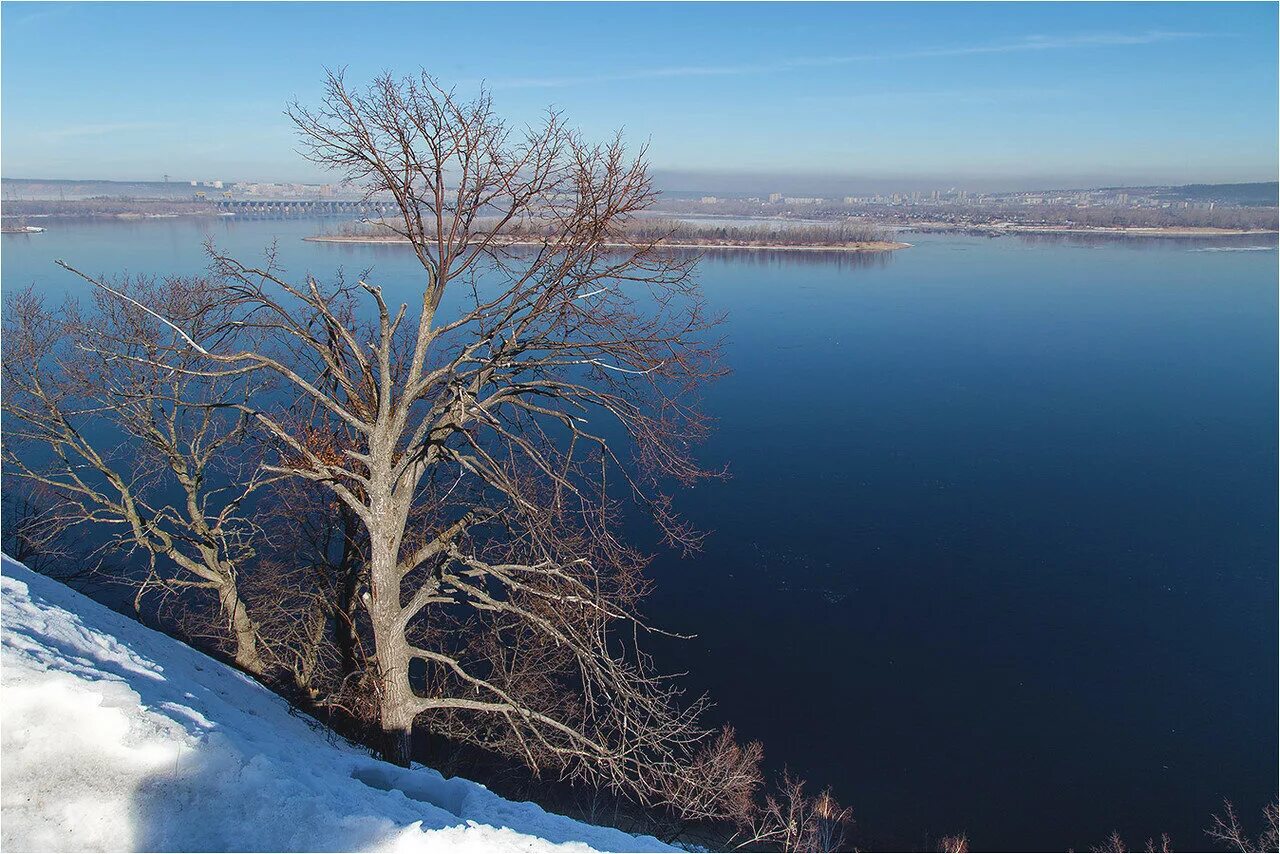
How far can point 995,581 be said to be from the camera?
1527cm

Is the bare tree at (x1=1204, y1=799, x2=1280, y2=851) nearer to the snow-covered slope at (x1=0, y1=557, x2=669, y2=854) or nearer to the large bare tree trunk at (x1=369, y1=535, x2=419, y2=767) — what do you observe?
the snow-covered slope at (x1=0, y1=557, x2=669, y2=854)

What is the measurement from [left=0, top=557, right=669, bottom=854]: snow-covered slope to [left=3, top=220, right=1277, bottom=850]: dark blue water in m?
8.62

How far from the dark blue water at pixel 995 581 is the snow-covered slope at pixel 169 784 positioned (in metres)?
8.62

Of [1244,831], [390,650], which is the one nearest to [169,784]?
[390,650]

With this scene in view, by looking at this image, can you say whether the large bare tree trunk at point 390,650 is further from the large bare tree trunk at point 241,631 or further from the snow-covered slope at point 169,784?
the large bare tree trunk at point 241,631

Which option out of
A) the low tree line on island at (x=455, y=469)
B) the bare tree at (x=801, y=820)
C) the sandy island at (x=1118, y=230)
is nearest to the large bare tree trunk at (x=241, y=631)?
the low tree line on island at (x=455, y=469)

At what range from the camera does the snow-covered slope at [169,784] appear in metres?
2.99

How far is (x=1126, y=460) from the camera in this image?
20.6m

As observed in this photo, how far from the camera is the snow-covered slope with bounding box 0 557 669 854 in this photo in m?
2.99

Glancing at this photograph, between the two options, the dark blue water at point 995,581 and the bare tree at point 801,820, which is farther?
the dark blue water at point 995,581

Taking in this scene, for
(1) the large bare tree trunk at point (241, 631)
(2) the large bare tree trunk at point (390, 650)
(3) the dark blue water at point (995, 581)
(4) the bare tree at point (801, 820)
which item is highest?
(2) the large bare tree trunk at point (390, 650)

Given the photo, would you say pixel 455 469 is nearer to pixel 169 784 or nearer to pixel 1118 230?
pixel 169 784

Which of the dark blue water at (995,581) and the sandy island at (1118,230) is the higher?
the sandy island at (1118,230)

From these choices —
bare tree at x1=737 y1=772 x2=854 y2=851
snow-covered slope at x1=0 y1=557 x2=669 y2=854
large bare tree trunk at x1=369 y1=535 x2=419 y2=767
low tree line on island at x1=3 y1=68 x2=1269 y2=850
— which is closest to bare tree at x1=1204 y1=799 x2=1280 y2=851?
low tree line on island at x1=3 y1=68 x2=1269 y2=850
